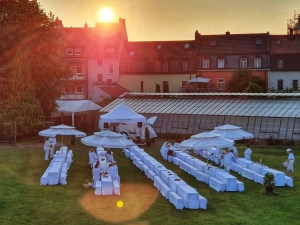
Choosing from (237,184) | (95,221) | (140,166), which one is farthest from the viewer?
(140,166)

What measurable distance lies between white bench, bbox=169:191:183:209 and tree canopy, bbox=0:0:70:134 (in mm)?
30775

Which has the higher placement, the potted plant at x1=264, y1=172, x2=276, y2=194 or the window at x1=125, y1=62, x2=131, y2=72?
the window at x1=125, y1=62, x2=131, y2=72

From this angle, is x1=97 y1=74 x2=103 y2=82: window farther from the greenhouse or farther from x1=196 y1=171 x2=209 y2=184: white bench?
x1=196 y1=171 x2=209 y2=184: white bench

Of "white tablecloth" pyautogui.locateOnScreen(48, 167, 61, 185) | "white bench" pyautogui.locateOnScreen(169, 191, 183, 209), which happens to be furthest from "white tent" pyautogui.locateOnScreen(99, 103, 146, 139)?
"white bench" pyautogui.locateOnScreen(169, 191, 183, 209)

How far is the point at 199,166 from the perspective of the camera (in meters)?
32.6

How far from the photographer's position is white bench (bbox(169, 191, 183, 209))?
74.3 feet

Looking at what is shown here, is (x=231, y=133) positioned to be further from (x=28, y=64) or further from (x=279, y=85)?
(x=279, y=85)

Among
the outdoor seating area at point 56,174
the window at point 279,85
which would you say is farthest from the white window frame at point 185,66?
the outdoor seating area at point 56,174

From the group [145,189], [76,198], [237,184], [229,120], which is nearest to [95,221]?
[76,198]

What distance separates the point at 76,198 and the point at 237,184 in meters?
8.49

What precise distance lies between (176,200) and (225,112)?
33009 mm

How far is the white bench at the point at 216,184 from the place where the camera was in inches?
1072

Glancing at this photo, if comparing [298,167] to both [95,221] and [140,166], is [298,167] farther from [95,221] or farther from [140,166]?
[95,221]

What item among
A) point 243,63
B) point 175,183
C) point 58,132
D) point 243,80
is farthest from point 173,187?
point 243,63
